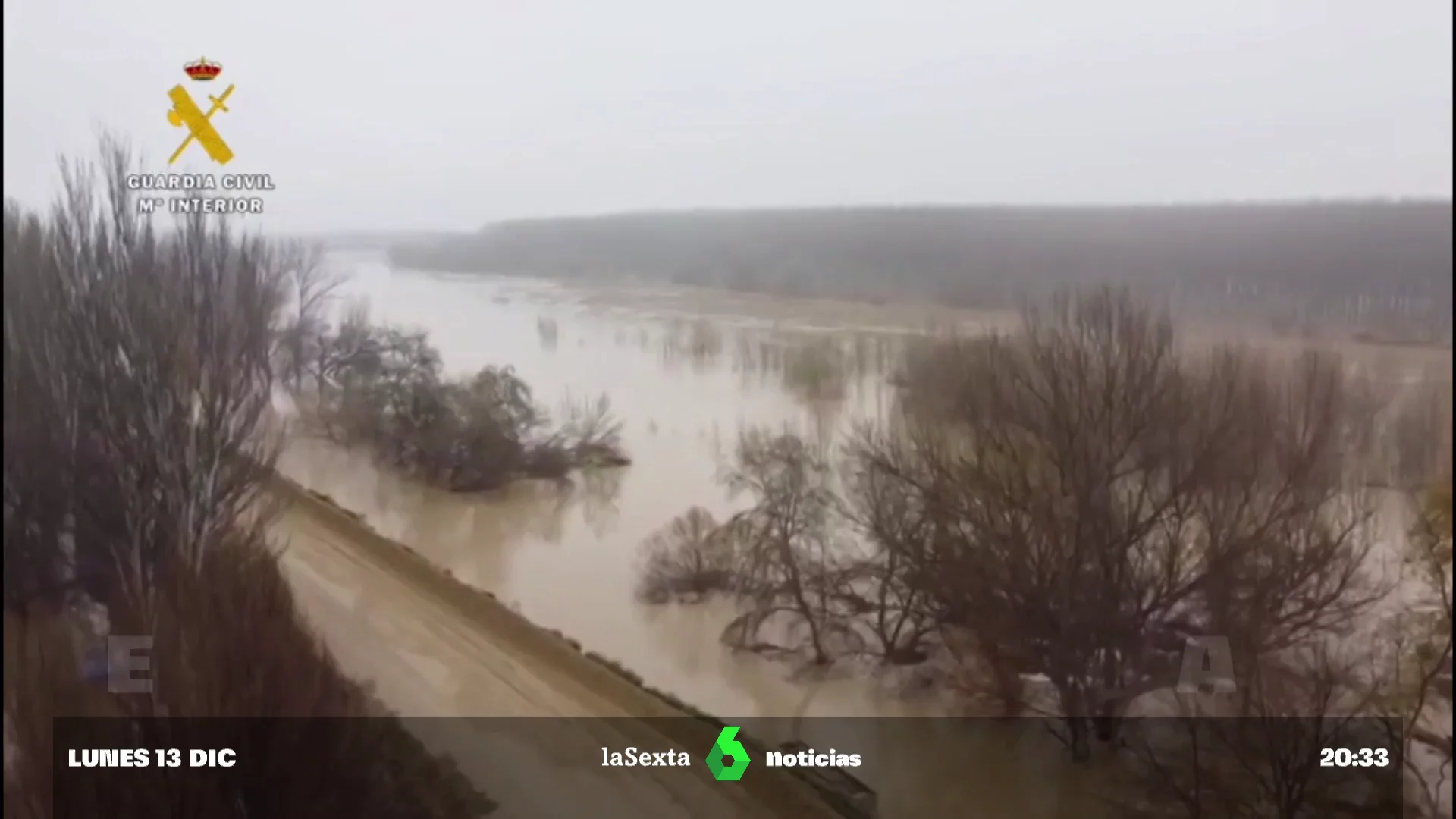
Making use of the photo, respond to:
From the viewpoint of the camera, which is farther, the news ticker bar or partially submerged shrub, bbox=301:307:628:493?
partially submerged shrub, bbox=301:307:628:493

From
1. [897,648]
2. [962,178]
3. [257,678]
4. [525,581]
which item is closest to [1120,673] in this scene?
[897,648]

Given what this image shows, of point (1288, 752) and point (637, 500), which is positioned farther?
point (637, 500)

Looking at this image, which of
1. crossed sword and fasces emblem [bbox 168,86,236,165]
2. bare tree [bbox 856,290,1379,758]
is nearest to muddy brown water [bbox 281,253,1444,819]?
bare tree [bbox 856,290,1379,758]

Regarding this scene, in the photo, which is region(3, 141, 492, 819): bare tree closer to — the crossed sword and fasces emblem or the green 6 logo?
the crossed sword and fasces emblem

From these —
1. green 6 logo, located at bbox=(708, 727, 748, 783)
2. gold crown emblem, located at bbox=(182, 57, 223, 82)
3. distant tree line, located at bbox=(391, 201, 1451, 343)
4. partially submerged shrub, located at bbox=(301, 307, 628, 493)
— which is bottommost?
green 6 logo, located at bbox=(708, 727, 748, 783)

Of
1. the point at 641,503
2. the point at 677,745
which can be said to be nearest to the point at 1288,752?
the point at 677,745

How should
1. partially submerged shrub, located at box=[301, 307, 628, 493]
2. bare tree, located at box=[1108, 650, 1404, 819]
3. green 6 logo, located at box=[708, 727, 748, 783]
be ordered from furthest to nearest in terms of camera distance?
partially submerged shrub, located at box=[301, 307, 628, 493]
green 6 logo, located at box=[708, 727, 748, 783]
bare tree, located at box=[1108, 650, 1404, 819]

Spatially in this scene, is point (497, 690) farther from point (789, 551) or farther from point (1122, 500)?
point (1122, 500)
